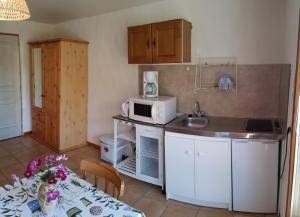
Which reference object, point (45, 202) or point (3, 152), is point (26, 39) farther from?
point (45, 202)

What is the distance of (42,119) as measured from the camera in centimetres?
441

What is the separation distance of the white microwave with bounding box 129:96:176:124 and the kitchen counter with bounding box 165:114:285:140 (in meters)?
0.13

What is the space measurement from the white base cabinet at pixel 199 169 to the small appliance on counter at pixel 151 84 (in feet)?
2.45

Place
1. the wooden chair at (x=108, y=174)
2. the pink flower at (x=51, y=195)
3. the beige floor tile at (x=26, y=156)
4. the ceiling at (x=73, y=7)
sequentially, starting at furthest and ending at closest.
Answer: the beige floor tile at (x=26, y=156), the ceiling at (x=73, y=7), the wooden chair at (x=108, y=174), the pink flower at (x=51, y=195)

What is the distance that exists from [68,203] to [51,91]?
3.07 metres

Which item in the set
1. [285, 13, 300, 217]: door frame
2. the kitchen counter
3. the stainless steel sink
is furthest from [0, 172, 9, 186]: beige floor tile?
[285, 13, 300, 217]: door frame

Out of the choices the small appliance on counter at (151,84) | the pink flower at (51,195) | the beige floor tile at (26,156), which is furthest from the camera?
the beige floor tile at (26,156)

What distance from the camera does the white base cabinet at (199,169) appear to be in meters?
2.34

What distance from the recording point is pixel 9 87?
4.57 meters

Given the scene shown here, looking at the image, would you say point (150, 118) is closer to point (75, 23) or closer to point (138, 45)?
point (138, 45)

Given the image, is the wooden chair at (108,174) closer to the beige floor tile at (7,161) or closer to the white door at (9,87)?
the beige floor tile at (7,161)

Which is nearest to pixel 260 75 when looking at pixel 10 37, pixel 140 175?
pixel 140 175

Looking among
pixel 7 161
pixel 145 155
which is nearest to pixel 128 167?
pixel 145 155

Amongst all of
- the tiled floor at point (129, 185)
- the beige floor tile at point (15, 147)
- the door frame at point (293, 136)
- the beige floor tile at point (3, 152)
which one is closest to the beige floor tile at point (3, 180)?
the tiled floor at point (129, 185)
